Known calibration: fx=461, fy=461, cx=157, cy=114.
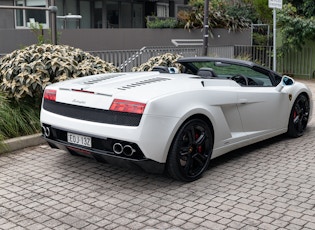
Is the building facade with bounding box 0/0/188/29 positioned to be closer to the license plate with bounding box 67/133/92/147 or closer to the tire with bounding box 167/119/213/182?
the license plate with bounding box 67/133/92/147

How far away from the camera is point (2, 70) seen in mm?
7289

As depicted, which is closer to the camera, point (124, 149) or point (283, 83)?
point (124, 149)

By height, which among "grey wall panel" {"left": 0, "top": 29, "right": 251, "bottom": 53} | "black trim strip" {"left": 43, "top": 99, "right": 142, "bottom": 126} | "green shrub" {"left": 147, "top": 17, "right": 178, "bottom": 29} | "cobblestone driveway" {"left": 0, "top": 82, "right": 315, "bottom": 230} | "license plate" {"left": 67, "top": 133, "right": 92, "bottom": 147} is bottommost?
"cobblestone driveway" {"left": 0, "top": 82, "right": 315, "bottom": 230}

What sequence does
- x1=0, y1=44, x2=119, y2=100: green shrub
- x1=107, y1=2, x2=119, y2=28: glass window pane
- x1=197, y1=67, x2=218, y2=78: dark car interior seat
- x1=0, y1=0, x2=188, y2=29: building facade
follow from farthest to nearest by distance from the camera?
x1=107, y1=2, x2=119, y2=28: glass window pane, x1=0, y1=0, x2=188, y2=29: building facade, x1=0, y1=44, x2=119, y2=100: green shrub, x1=197, y1=67, x2=218, y2=78: dark car interior seat

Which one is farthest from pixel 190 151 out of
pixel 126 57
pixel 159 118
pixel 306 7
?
pixel 306 7

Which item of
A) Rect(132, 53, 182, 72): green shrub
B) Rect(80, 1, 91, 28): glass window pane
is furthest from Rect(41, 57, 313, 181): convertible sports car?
Rect(80, 1, 91, 28): glass window pane

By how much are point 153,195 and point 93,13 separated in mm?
16625

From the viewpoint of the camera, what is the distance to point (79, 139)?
500cm

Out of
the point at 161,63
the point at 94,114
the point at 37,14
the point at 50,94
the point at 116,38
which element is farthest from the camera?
the point at 37,14

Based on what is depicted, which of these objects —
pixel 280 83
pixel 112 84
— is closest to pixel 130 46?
pixel 280 83

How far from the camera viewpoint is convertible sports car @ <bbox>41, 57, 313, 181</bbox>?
15.4 ft

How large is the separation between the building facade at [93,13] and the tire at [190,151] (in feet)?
40.7

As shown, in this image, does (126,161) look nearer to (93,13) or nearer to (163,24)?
(163,24)

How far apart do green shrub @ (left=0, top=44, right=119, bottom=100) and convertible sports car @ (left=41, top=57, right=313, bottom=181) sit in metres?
1.43
